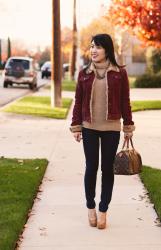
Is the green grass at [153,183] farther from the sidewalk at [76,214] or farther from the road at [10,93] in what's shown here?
the road at [10,93]

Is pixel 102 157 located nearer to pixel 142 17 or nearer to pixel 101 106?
pixel 101 106

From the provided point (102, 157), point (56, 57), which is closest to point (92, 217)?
point (102, 157)

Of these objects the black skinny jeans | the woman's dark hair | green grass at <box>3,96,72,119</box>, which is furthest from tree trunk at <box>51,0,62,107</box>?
the woman's dark hair

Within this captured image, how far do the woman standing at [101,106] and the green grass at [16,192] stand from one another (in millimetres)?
770

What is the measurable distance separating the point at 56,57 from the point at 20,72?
14346mm

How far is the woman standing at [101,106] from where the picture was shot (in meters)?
5.70

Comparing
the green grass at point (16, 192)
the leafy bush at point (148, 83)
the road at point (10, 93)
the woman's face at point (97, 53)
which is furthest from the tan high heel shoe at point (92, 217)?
the leafy bush at point (148, 83)

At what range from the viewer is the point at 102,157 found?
590 centimetres

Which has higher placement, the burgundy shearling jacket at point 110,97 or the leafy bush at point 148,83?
the burgundy shearling jacket at point 110,97

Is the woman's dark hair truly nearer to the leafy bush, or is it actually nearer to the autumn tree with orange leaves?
the autumn tree with orange leaves

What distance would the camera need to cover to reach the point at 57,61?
20.2 metres

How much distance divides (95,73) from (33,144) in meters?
6.03

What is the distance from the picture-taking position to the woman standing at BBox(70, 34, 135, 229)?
5699 mm

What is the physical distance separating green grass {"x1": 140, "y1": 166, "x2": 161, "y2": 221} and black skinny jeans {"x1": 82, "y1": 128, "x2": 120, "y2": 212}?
65 centimetres
